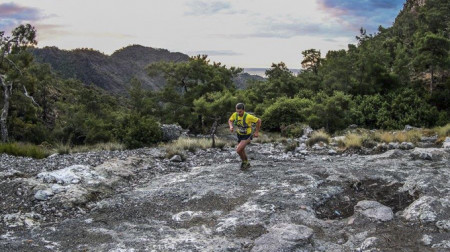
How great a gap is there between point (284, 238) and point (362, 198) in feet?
10.5

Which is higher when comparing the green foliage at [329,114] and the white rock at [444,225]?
the green foliage at [329,114]

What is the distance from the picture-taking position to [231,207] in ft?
25.6

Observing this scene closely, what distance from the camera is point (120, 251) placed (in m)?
5.75

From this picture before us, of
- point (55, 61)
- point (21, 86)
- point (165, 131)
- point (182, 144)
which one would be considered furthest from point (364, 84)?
point (55, 61)

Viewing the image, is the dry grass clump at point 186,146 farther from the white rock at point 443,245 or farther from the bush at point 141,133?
the white rock at point 443,245

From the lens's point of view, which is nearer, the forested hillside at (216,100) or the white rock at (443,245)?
the white rock at (443,245)

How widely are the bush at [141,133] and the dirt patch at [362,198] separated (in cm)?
1218

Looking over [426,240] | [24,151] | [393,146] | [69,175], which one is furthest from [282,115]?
[426,240]

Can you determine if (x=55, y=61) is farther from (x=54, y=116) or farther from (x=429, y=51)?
(x=429, y=51)

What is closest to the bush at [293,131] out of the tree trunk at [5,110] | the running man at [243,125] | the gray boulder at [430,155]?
the gray boulder at [430,155]

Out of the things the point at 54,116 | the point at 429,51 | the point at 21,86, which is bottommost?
the point at 54,116

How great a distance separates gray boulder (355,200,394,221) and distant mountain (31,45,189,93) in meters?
95.2

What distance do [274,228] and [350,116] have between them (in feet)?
79.3

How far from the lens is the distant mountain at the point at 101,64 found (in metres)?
116
